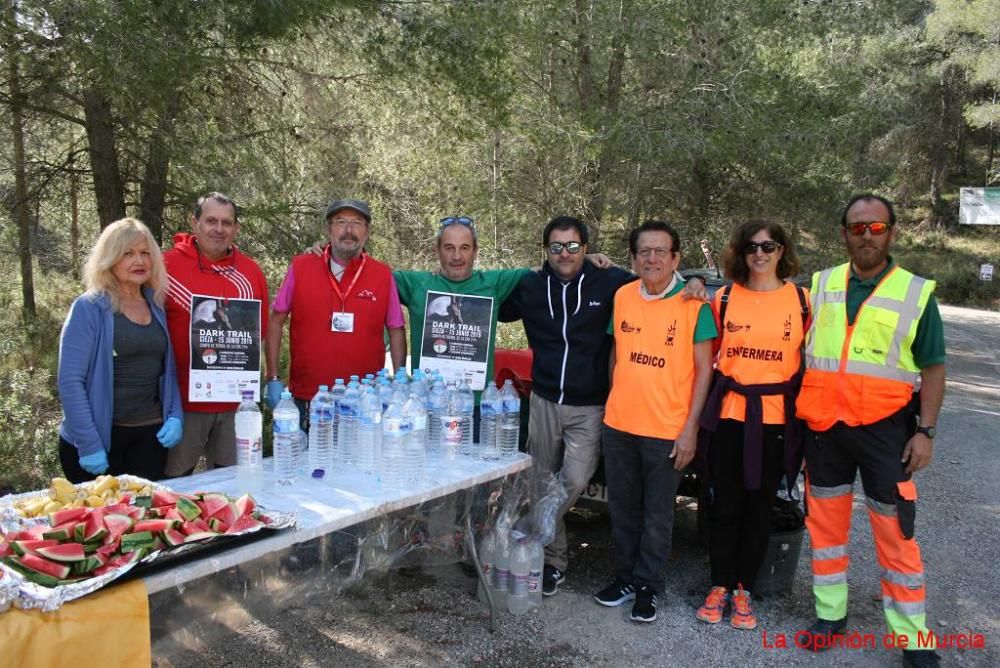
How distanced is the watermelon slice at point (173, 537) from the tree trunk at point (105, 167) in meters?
5.39

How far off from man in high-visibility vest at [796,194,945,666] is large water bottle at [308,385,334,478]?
93.4 inches

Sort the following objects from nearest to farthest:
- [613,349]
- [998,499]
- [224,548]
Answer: [224,548], [613,349], [998,499]

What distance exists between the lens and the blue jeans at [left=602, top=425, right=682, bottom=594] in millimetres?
3945

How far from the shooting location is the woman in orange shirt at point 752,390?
3770 mm

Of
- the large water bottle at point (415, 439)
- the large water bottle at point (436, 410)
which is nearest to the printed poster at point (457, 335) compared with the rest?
the large water bottle at point (436, 410)

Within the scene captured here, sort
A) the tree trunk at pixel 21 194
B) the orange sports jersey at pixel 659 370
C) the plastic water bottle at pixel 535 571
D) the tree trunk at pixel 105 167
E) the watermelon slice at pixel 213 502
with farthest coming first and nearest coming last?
the tree trunk at pixel 105 167 < the tree trunk at pixel 21 194 < the plastic water bottle at pixel 535 571 < the orange sports jersey at pixel 659 370 < the watermelon slice at pixel 213 502

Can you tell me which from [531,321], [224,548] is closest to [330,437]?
[224,548]

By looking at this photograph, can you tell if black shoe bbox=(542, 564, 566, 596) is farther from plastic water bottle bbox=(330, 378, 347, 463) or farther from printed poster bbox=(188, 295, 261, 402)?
printed poster bbox=(188, 295, 261, 402)

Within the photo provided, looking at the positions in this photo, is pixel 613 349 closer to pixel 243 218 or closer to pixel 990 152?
pixel 243 218

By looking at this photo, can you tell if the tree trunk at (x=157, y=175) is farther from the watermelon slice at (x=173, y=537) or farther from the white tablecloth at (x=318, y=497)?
the watermelon slice at (x=173, y=537)

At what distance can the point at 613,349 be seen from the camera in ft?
13.9

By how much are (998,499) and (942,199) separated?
32693 mm

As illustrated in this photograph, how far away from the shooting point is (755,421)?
3.76 meters

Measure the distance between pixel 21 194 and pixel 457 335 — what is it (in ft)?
17.9
